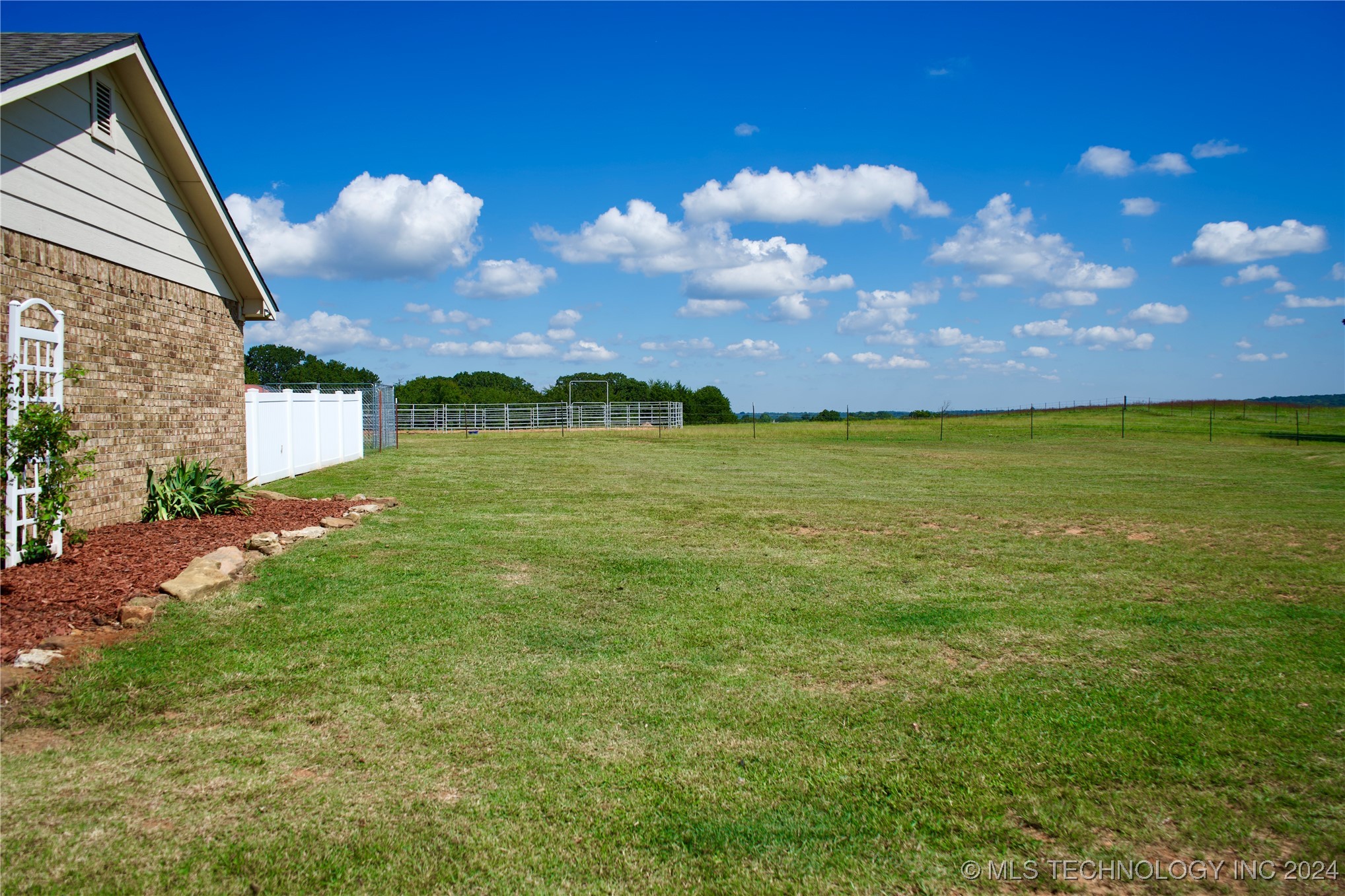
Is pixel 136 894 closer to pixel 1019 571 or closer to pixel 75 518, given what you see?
pixel 75 518

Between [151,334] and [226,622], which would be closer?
[226,622]

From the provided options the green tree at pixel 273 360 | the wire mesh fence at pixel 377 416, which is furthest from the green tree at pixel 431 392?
the wire mesh fence at pixel 377 416

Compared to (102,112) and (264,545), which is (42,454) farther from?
(102,112)

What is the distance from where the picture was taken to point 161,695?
4.21m

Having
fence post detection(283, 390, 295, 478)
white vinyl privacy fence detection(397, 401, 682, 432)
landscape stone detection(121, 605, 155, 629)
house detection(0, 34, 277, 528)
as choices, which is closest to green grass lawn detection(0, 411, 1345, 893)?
landscape stone detection(121, 605, 155, 629)

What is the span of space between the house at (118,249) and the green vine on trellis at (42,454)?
51.2 inches

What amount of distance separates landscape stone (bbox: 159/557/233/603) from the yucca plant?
9.29ft

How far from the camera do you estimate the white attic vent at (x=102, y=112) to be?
821cm

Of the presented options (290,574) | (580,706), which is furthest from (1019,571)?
(290,574)

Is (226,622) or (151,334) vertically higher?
(151,334)

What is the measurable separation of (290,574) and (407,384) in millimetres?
79272

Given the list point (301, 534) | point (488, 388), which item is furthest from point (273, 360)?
point (301, 534)

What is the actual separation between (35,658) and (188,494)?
5.11 meters

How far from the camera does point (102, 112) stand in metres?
8.38
